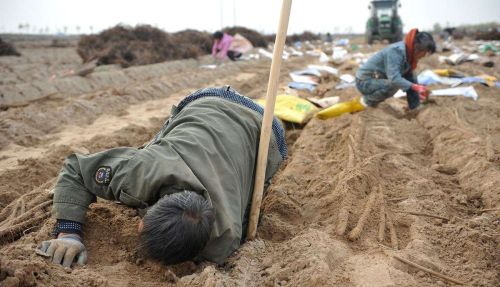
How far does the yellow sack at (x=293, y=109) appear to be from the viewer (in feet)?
17.3

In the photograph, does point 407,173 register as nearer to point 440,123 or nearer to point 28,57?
point 440,123

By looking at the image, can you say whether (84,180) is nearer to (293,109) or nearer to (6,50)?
(293,109)

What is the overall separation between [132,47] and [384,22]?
1433 centimetres

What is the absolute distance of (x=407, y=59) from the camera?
5738 millimetres

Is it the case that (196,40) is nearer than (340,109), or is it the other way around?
(340,109)

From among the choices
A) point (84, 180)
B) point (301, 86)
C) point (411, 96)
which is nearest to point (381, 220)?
point (84, 180)

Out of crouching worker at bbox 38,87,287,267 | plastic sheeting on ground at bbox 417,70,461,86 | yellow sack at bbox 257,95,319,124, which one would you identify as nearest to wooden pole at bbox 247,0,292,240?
crouching worker at bbox 38,87,287,267

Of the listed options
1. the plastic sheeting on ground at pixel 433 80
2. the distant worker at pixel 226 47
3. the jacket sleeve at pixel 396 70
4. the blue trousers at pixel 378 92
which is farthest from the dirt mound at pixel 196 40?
the jacket sleeve at pixel 396 70

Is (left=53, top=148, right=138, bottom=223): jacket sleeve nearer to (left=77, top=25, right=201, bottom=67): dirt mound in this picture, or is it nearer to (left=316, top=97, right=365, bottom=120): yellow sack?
(left=316, top=97, right=365, bottom=120): yellow sack

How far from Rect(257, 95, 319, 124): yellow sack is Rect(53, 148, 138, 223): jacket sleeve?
132 inches

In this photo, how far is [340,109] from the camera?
551 centimetres

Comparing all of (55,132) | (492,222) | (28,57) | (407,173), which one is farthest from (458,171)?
(28,57)

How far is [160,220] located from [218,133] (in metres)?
0.64

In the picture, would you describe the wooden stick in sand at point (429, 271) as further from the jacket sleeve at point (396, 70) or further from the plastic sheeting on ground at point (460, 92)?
the plastic sheeting on ground at point (460, 92)
